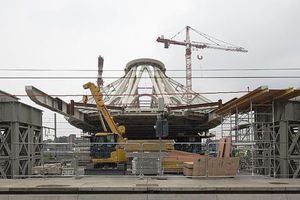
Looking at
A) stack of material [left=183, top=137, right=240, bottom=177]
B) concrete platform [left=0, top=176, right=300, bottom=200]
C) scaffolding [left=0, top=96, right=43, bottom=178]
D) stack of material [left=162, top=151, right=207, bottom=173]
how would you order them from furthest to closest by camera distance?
stack of material [left=162, top=151, right=207, bottom=173], scaffolding [left=0, top=96, right=43, bottom=178], stack of material [left=183, top=137, right=240, bottom=177], concrete platform [left=0, top=176, right=300, bottom=200]

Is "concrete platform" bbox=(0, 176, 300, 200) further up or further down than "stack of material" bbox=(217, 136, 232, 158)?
further down

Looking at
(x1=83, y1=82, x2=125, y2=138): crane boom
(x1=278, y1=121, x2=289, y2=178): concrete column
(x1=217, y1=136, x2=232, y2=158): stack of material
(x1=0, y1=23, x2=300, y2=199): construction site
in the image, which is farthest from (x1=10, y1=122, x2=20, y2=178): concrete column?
(x1=278, y1=121, x2=289, y2=178): concrete column

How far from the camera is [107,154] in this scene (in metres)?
35.5

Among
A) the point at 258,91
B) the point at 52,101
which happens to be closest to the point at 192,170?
the point at 258,91

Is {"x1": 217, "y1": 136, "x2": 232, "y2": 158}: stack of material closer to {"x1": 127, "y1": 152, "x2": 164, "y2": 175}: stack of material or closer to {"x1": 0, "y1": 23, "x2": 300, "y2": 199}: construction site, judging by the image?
{"x1": 0, "y1": 23, "x2": 300, "y2": 199}: construction site

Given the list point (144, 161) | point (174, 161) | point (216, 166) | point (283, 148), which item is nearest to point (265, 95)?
point (283, 148)

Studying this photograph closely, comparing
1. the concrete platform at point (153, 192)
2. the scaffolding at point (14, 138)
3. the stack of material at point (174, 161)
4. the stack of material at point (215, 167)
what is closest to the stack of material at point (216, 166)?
the stack of material at point (215, 167)

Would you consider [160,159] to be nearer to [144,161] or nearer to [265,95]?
[144,161]

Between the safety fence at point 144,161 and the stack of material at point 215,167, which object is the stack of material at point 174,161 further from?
the stack of material at point 215,167

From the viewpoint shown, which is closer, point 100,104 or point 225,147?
point 225,147

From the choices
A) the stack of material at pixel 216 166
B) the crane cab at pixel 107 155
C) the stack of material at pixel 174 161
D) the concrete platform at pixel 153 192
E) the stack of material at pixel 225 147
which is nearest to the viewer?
the concrete platform at pixel 153 192

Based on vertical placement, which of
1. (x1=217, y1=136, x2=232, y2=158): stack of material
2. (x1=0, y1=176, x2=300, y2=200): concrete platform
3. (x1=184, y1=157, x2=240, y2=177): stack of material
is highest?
(x1=217, y1=136, x2=232, y2=158): stack of material

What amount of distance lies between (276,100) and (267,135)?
89.5 inches

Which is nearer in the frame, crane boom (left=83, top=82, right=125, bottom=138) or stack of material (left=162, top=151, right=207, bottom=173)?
stack of material (left=162, top=151, right=207, bottom=173)
